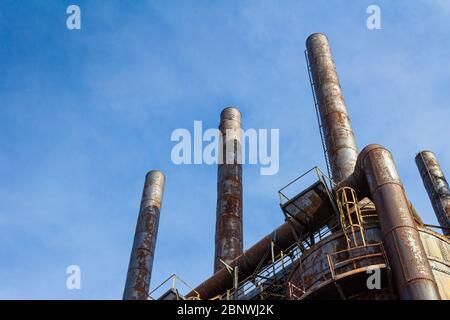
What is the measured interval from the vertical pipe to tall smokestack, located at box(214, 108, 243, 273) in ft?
30.1

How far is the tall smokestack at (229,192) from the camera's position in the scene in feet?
70.2

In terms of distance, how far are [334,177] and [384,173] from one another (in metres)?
5.76

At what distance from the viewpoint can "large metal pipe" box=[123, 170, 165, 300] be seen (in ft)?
75.3

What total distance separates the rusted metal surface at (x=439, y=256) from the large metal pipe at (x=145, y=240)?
46.4ft

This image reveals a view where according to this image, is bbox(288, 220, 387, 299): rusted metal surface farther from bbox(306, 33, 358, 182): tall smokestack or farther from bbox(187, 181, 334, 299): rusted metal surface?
bbox(306, 33, 358, 182): tall smokestack

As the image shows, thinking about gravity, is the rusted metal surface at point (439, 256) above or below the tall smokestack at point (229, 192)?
below

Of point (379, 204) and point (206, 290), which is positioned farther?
point (206, 290)

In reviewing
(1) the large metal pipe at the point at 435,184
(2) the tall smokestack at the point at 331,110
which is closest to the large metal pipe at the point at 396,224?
(2) the tall smokestack at the point at 331,110

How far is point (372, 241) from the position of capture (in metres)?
12.0

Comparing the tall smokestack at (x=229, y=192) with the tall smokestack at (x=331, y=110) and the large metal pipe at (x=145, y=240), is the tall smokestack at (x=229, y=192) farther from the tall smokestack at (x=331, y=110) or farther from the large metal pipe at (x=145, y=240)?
the tall smokestack at (x=331, y=110)
